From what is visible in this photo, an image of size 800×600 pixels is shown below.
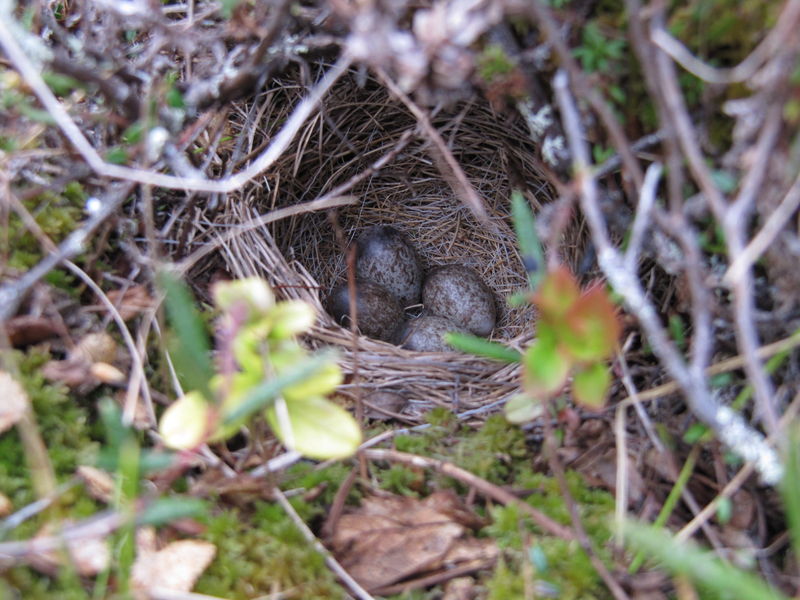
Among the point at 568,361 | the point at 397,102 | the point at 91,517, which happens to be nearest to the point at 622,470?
the point at 568,361

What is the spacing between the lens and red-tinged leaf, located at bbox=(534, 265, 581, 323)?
2.94 ft

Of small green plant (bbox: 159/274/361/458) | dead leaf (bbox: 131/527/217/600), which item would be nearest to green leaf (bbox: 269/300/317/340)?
small green plant (bbox: 159/274/361/458)

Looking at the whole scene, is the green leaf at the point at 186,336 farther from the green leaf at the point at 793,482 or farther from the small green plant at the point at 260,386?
the green leaf at the point at 793,482

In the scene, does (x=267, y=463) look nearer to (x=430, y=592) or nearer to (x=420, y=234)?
(x=430, y=592)

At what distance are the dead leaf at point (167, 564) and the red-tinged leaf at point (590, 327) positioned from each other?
2.23 feet

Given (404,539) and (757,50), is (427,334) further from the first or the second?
(757,50)

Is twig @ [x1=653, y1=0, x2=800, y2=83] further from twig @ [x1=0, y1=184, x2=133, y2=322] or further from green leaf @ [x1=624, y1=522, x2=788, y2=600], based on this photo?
twig @ [x1=0, y1=184, x2=133, y2=322]

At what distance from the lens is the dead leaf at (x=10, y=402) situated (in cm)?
108

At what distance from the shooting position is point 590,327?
914 millimetres

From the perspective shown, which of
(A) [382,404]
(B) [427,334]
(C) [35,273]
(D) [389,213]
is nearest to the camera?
(C) [35,273]

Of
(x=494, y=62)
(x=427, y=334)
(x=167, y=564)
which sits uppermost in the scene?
(x=494, y=62)

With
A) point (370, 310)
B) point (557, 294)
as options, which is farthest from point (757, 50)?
point (370, 310)

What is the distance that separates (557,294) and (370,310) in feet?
4.86

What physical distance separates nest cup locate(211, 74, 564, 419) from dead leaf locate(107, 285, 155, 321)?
34 centimetres
